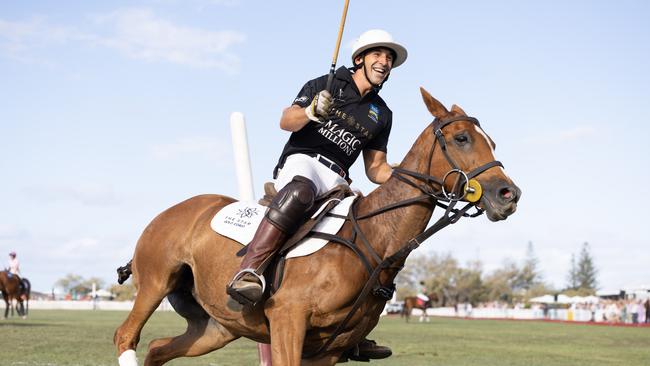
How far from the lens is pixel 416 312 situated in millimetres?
76375

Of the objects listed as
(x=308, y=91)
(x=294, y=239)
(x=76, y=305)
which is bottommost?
(x=76, y=305)

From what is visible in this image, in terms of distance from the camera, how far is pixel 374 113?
7598mm

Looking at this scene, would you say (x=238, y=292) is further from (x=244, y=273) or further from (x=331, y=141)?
(x=331, y=141)

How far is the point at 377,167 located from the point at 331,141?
0.67m

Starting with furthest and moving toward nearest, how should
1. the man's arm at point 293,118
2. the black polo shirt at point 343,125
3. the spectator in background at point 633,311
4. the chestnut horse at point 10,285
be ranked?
the spectator in background at point 633,311
the chestnut horse at point 10,285
the black polo shirt at point 343,125
the man's arm at point 293,118

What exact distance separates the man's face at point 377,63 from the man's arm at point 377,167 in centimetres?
79

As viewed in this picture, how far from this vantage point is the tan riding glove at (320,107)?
6.56 m

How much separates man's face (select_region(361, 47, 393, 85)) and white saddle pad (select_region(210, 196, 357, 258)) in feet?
3.66

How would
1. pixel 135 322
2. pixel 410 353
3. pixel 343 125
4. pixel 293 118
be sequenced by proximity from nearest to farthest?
pixel 293 118, pixel 343 125, pixel 135 322, pixel 410 353

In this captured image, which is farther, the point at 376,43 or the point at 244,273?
the point at 376,43

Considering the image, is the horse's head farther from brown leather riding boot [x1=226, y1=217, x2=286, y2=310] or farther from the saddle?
brown leather riding boot [x1=226, y1=217, x2=286, y2=310]

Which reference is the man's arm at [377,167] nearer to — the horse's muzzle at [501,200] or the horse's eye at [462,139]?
the horse's eye at [462,139]

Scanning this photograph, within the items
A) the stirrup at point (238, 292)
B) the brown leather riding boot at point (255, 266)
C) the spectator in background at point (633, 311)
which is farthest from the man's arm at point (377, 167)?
the spectator in background at point (633, 311)

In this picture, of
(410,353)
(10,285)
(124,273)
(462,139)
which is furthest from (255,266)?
(10,285)
